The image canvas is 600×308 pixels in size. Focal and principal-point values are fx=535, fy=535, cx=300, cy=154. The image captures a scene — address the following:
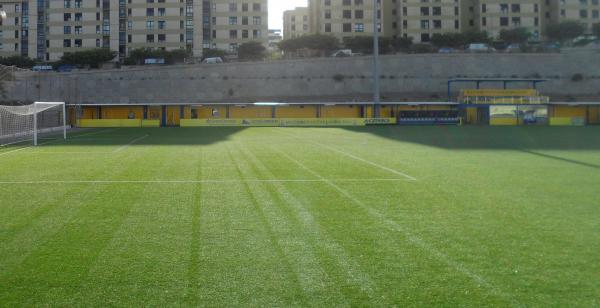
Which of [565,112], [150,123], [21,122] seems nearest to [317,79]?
[150,123]

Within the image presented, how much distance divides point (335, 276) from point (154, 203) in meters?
6.39

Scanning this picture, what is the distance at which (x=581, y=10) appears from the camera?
104750 millimetres

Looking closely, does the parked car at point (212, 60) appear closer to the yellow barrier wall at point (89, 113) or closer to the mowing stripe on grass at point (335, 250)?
the yellow barrier wall at point (89, 113)

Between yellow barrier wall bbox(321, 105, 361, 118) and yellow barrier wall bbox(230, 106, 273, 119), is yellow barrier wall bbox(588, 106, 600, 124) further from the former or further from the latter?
yellow barrier wall bbox(230, 106, 273, 119)

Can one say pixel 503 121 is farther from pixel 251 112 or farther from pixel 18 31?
pixel 18 31

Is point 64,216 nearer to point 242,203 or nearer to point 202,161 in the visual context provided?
point 242,203

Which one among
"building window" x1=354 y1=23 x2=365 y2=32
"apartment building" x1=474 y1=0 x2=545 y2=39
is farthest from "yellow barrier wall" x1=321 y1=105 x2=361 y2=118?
"apartment building" x1=474 y1=0 x2=545 y2=39

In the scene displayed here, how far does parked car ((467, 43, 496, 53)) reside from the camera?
287 feet

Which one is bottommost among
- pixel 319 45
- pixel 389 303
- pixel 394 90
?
pixel 389 303

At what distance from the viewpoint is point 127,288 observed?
6.30 m

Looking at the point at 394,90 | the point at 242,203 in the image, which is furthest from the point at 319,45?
the point at 242,203

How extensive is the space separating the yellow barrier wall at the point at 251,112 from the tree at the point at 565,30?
6126 centimetres

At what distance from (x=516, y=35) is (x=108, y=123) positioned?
75089mm

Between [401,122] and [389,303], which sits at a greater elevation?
[401,122]
